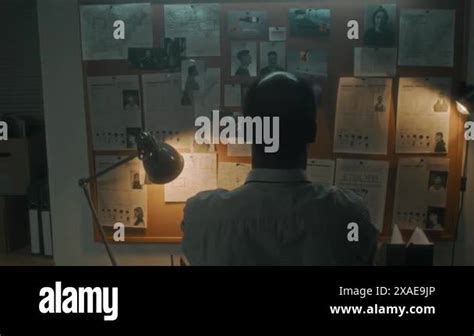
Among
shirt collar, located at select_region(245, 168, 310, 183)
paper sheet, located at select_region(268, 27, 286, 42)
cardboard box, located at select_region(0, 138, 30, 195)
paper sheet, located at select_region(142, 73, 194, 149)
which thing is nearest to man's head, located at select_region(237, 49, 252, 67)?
paper sheet, located at select_region(268, 27, 286, 42)

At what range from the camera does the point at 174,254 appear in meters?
1.88

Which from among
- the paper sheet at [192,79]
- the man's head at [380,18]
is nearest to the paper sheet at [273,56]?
the paper sheet at [192,79]

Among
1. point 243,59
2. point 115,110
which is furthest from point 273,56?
point 115,110

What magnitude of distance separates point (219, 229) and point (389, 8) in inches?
44.9

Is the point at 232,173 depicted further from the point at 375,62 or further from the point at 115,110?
the point at 375,62

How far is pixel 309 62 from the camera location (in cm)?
171

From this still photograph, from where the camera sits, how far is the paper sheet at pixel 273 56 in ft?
5.59

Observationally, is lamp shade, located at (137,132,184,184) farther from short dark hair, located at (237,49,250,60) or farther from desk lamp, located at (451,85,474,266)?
desk lamp, located at (451,85,474,266)

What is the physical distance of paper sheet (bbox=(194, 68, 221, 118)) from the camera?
1742mm

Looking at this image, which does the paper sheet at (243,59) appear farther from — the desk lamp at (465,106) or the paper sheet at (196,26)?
the desk lamp at (465,106)

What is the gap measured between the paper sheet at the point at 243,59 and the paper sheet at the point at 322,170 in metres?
0.40

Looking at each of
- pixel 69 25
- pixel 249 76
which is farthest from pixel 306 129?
pixel 69 25
